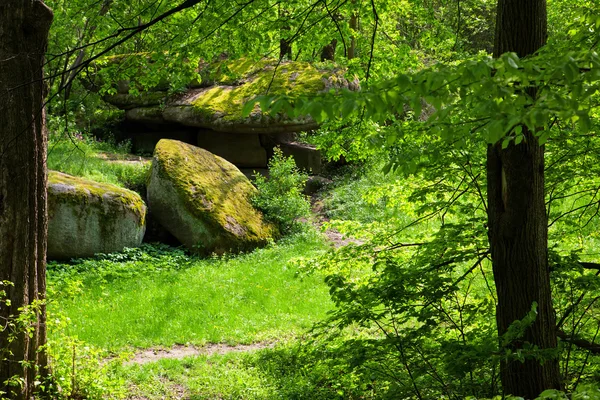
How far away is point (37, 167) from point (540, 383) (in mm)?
4617

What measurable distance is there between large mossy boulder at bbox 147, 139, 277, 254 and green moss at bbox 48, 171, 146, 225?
24.8 inches

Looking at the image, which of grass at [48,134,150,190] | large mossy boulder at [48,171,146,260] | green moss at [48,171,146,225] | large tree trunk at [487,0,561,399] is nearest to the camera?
large tree trunk at [487,0,561,399]

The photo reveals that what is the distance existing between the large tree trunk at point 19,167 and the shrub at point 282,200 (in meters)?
8.84

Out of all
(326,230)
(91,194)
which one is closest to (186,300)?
(91,194)

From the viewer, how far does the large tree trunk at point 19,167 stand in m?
5.00

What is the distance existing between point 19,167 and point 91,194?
685 cm

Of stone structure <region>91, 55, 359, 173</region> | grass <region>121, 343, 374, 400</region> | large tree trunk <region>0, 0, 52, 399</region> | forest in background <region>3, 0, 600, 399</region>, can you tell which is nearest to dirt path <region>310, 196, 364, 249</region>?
stone structure <region>91, 55, 359, 173</region>

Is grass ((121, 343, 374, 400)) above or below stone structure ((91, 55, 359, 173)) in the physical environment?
below

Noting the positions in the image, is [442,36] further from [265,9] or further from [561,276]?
[561,276]

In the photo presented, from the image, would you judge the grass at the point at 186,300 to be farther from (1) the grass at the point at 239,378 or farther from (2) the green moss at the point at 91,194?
(2) the green moss at the point at 91,194

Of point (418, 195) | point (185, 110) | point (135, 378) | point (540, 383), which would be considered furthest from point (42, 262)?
point (185, 110)

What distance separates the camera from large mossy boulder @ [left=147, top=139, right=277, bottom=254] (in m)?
12.6

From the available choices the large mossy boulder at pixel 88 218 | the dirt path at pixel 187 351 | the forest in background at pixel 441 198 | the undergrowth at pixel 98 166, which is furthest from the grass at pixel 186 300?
the undergrowth at pixel 98 166

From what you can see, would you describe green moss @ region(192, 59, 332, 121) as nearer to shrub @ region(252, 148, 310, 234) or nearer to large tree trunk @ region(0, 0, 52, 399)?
shrub @ region(252, 148, 310, 234)
